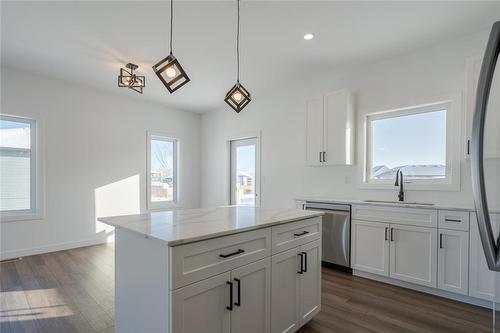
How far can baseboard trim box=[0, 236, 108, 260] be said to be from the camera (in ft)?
12.5

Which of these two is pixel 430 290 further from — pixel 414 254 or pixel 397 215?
pixel 397 215

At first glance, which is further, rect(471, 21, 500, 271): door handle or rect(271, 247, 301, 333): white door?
rect(271, 247, 301, 333): white door

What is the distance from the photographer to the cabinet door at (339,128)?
11.8 feet

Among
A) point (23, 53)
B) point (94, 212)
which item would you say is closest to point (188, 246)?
point (23, 53)

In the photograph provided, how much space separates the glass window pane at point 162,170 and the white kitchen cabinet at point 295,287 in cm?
417

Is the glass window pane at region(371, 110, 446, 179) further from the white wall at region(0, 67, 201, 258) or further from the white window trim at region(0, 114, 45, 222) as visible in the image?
the white window trim at region(0, 114, 45, 222)

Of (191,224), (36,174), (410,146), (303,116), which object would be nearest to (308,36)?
(303,116)

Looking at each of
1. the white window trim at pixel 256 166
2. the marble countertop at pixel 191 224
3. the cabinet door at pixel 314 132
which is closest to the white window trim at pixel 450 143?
the cabinet door at pixel 314 132

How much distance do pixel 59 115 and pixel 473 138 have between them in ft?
17.1

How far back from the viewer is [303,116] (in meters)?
4.37

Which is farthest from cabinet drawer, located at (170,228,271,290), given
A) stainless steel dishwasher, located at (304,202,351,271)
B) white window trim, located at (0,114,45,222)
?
white window trim, located at (0,114,45,222)

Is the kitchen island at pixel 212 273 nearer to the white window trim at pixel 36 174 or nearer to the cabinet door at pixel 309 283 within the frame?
the cabinet door at pixel 309 283

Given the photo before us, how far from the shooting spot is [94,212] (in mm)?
4609

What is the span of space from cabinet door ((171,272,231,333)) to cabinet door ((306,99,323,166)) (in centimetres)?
274
